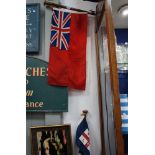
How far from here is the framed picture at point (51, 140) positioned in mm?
1849

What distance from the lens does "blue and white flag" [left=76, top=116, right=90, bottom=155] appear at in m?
1.97

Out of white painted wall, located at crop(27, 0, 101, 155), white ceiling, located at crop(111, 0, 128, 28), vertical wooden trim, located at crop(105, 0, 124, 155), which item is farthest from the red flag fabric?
vertical wooden trim, located at crop(105, 0, 124, 155)

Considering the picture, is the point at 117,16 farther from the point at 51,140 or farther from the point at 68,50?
the point at 51,140

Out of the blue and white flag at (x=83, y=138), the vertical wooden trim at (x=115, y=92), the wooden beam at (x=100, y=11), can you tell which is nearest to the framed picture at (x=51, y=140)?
the blue and white flag at (x=83, y=138)

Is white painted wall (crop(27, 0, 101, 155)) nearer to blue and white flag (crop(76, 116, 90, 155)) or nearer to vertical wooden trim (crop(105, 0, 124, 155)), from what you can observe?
blue and white flag (crop(76, 116, 90, 155))

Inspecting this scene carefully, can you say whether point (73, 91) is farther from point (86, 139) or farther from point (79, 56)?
point (86, 139)

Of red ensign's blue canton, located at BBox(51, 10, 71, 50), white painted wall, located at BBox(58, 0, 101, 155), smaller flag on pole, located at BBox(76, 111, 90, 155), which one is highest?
red ensign's blue canton, located at BBox(51, 10, 71, 50)

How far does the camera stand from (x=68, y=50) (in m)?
2.06

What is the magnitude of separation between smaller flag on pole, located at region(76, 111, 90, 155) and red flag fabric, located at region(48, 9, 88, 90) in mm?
387

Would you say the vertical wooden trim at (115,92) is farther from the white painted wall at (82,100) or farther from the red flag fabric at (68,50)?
the white painted wall at (82,100)

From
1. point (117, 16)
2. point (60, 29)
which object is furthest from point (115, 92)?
point (60, 29)

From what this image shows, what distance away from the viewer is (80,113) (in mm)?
2141
